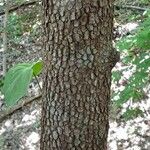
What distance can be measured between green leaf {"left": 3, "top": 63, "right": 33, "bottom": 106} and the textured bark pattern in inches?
7.1

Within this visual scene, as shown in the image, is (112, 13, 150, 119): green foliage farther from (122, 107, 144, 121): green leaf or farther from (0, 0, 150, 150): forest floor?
(0, 0, 150, 150): forest floor

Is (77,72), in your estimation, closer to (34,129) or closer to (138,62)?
(138,62)

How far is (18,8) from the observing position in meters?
7.94

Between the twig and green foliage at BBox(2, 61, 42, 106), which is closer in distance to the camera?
green foliage at BBox(2, 61, 42, 106)

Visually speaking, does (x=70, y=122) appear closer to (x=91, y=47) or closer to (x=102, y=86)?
(x=102, y=86)

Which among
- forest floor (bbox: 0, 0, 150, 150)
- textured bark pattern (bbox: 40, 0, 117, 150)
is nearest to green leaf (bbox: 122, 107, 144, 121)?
forest floor (bbox: 0, 0, 150, 150)

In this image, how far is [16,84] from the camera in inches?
111

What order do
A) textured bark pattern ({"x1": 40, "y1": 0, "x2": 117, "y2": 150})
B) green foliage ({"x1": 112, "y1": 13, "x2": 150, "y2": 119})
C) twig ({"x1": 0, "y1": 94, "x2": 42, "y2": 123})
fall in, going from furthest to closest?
twig ({"x1": 0, "y1": 94, "x2": 42, "y2": 123}) < green foliage ({"x1": 112, "y1": 13, "x2": 150, "y2": 119}) < textured bark pattern ({"x1": 40, "y1": 0, "x2": 117, "y2": 150})

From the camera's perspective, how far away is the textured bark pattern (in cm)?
246

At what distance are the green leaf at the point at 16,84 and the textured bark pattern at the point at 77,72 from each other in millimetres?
180

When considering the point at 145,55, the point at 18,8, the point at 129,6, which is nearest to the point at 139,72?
the point at 145,55

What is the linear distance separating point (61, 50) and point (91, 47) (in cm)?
20

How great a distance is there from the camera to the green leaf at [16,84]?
9.21 ft

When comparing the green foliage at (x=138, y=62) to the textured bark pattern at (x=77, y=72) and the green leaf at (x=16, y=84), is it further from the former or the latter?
the green leaf at (x=16, y=84)
